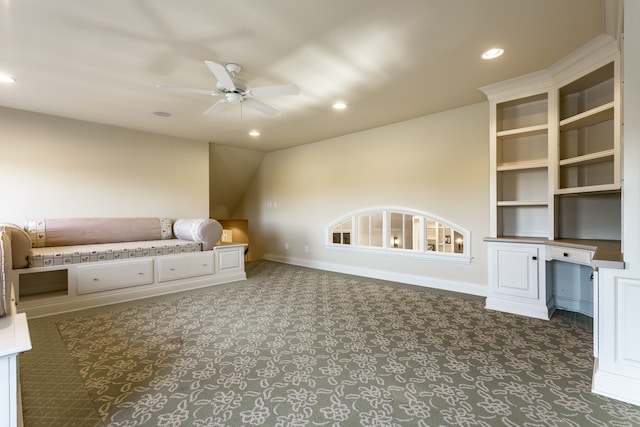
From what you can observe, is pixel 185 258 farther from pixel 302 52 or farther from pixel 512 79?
pixel 512 79

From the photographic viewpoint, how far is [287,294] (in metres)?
4.15

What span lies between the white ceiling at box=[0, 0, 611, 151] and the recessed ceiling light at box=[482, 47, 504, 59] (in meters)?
0.08

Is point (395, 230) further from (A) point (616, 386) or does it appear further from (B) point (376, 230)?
(A) point (616, 386)

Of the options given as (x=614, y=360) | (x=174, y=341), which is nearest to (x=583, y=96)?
(x=614, y=360)

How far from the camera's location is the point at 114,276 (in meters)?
3.88

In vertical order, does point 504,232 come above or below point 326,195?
below

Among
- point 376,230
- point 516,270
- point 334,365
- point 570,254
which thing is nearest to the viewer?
point 334,365

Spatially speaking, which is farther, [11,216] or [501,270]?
[11,216]

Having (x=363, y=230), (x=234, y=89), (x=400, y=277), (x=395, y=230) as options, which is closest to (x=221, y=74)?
(x=234, y=89)

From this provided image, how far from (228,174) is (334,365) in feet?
18.4

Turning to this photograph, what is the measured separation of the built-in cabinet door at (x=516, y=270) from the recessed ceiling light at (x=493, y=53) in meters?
1.89

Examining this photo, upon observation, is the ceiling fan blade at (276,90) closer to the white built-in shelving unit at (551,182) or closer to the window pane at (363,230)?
the white built-in shelving unit at (551,182)

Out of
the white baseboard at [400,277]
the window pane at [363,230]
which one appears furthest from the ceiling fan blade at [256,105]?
Answer: the white baseboard at [400,277]

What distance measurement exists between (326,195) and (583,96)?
3825 mm
